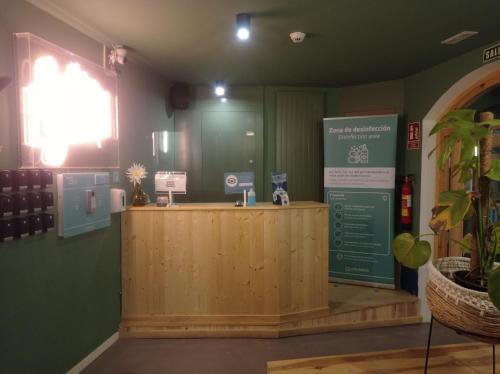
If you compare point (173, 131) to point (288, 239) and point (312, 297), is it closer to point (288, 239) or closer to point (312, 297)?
point (288, 239)

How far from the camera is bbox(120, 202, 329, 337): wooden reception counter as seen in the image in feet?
9.92

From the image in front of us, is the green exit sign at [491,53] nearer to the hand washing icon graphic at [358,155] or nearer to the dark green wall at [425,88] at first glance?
the dark green wall at [425,88]

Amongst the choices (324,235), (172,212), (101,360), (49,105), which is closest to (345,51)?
(324,235)

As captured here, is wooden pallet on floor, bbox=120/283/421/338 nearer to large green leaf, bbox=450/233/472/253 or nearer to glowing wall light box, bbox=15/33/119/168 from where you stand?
glowing wall light box, bbox=15/33/119/168

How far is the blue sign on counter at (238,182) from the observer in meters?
3.25

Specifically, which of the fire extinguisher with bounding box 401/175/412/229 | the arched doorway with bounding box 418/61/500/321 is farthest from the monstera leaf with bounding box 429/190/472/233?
the fire extinguisher with bounding box 401/175/412/229

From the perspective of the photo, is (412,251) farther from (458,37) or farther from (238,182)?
(458,37)

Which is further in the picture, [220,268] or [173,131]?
[173,131]

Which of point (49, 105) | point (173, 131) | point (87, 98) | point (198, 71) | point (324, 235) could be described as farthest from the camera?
point (173, 131)

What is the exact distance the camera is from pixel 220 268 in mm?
3057

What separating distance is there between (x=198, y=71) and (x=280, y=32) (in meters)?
1.34

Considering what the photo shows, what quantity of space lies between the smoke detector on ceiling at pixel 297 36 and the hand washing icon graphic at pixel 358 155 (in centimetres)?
169

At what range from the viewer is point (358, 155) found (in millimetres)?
3957

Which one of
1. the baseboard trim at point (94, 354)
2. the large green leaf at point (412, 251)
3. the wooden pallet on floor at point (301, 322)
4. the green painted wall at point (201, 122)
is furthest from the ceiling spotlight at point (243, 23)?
the baseboard trim at point (94, 354)
